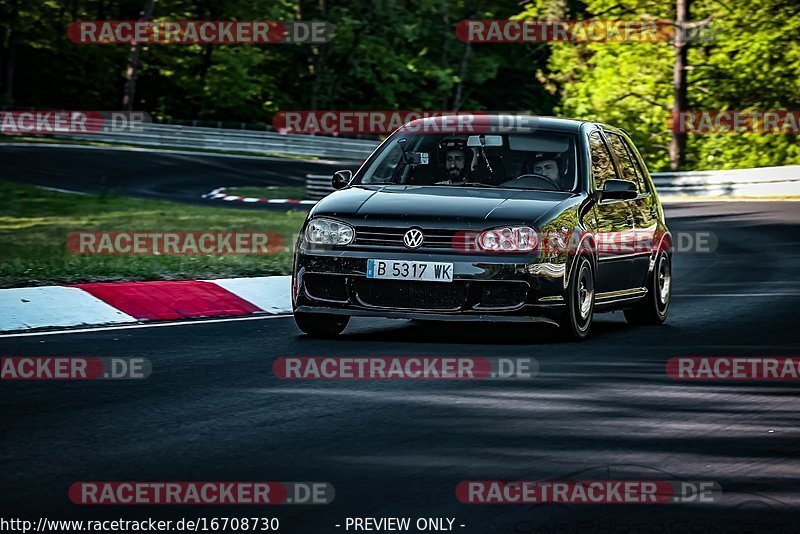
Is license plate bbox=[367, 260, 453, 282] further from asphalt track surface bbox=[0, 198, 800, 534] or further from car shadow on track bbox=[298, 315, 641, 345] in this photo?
car shadow on track bbox=[298, 315, 641, 345]

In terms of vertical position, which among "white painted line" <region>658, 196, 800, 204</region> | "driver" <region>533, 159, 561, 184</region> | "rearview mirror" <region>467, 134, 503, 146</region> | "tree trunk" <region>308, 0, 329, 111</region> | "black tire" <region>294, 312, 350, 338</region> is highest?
"tree trunk" <region>308, 0, 329, 111</region>

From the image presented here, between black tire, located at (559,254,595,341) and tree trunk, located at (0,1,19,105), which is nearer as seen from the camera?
black tire, located at (559,254,595,341)

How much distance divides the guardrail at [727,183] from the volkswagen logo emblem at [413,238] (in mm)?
22481

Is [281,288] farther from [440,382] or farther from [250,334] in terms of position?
[440,382]

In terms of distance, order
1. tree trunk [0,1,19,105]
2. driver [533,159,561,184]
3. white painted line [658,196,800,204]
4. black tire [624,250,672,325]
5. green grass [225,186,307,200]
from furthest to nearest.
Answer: tree trunk [0,1,19,105], green grass [225,186,307,200], white painted line [658,196,800,204], black tire [624,250,672,325], driver [533,159,561,184]

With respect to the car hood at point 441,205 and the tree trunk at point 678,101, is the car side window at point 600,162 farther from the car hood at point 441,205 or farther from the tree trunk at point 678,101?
the tree trunk at point 678,101

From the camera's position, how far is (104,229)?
21031 millimetres

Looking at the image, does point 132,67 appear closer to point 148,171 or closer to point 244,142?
point 244,142

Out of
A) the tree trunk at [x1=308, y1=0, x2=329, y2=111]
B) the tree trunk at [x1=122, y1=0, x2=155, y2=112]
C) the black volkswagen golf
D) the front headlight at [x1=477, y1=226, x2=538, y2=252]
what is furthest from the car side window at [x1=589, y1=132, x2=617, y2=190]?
the tree trunk at [x1=308, y1=0, x2=329, y2=111]

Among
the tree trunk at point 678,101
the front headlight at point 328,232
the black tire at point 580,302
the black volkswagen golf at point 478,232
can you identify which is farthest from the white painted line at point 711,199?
the front headlight at point 328,232

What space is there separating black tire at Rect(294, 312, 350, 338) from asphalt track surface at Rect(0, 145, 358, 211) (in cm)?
1993

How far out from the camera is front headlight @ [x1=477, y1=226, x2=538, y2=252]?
9.91 m

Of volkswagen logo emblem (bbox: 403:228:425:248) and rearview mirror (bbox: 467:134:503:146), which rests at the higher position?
rearview mirror (bbox: 467:134:503:146)


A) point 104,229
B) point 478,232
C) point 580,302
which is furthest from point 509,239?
point 104,229
